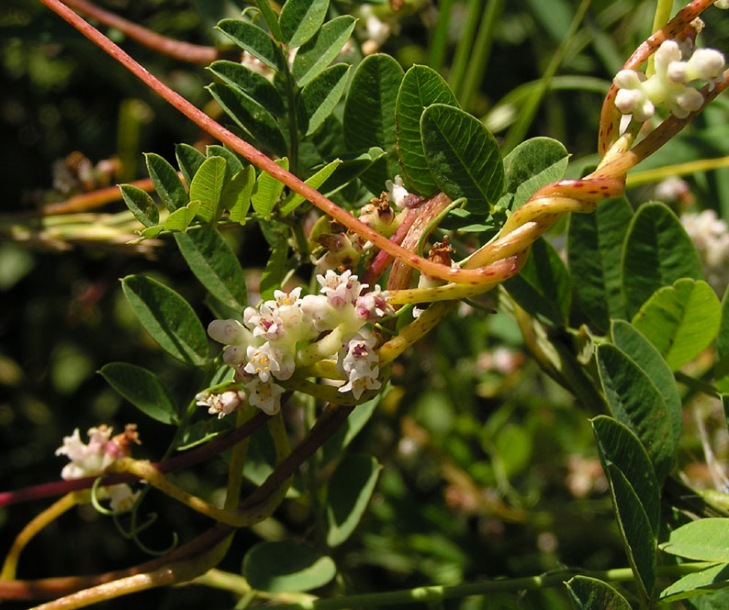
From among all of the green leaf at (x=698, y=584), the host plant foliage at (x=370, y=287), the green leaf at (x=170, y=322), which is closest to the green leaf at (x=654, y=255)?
the host plant foliage at (x=370, y=287)

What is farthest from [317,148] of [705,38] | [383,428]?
[383,428]

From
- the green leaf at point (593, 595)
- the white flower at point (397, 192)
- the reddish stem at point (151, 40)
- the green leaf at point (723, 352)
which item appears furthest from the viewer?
the reddish stem at point (151, 40)

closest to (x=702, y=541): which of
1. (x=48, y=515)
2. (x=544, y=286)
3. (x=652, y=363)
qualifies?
(x=652, y=363)

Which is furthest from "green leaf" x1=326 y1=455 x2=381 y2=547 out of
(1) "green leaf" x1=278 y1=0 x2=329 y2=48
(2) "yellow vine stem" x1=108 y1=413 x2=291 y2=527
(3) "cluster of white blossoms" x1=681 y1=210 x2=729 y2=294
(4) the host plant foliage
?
(3) "cluster of white blossoms" x1=681 y1=210 x2=729 y2=294

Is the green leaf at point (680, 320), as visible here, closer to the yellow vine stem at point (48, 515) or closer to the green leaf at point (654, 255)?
the green leaf at point (654, 255)

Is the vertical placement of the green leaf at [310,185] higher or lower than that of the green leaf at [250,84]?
lower

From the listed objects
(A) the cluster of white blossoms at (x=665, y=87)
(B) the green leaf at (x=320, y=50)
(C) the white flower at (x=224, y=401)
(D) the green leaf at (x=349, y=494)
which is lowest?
(D) the green leaf at (x=349, y=494)

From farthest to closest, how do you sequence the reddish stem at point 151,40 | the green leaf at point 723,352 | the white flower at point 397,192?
the reddish stem at point 151,40 < the green leaf at point 723,352 < the white flower at point 397,192
